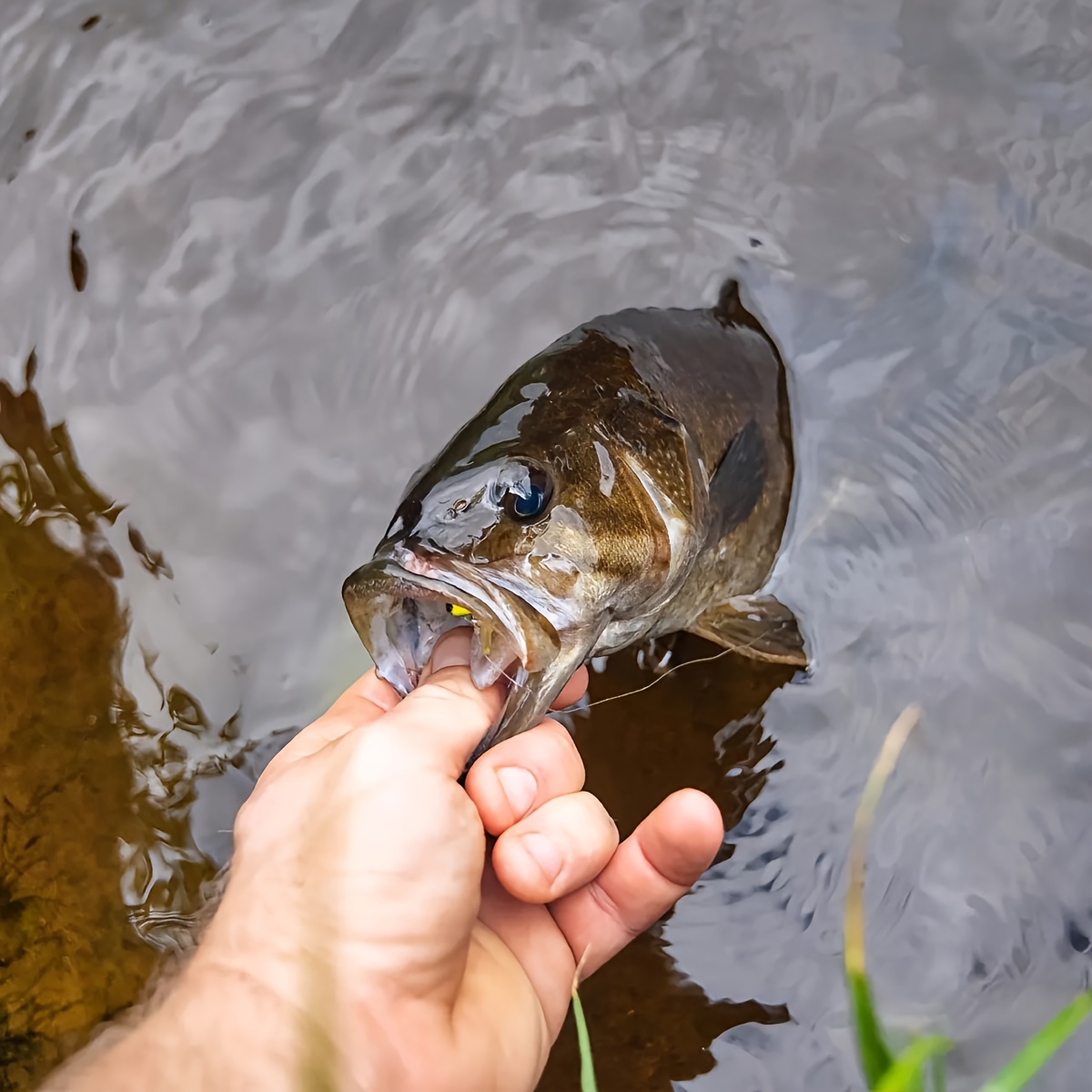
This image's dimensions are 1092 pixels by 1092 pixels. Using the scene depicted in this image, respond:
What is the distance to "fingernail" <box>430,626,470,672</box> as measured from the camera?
5.68 ft

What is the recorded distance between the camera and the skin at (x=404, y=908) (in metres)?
1.37

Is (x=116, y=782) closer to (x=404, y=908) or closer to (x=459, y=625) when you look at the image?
(x=459, y=625)

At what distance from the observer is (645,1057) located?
227 cm

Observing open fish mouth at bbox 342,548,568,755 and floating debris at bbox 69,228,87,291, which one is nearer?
open fish mouth at bbox 342,548,568,755

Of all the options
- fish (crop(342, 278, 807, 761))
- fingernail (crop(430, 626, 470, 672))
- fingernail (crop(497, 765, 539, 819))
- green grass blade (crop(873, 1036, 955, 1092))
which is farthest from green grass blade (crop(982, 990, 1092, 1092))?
fingernail (crop(430, 626, 470, 672))

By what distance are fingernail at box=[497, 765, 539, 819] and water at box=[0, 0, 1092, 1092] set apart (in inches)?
40.3

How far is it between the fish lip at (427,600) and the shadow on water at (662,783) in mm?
960

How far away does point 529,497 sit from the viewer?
1.87 metres

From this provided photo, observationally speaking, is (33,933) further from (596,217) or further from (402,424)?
(596,217)

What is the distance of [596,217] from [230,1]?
1594 millimetres

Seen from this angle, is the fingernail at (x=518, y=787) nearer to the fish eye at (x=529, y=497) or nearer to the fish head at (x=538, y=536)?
the fish head at (x=538, y=536)

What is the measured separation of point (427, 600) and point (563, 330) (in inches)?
62.1

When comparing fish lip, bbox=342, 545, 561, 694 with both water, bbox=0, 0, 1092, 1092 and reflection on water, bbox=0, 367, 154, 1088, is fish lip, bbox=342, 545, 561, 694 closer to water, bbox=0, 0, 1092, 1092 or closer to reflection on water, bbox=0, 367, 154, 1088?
water, bbox=0, 0, 1092, 1092

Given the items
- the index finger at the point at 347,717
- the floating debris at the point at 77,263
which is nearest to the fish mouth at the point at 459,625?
the index finger at the point at 347,717
